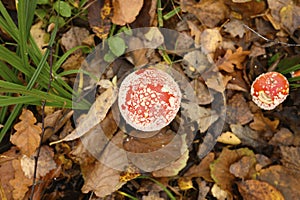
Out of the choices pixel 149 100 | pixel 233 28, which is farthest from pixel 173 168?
pixel 233 28

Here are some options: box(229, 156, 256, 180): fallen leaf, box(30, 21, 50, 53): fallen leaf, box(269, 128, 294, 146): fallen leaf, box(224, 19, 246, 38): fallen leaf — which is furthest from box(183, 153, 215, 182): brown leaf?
box(30, 21, 50, 53): fallen leaf

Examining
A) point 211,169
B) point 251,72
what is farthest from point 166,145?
point 251,72

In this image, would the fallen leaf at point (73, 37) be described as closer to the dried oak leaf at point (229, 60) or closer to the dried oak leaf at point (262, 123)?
the dried oak leaf at point (229, 60)

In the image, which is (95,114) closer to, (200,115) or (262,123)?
(200,115)

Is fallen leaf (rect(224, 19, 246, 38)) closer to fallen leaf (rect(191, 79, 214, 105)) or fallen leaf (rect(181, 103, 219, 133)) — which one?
fallen leaf (rect(191, 79, 214, 105))

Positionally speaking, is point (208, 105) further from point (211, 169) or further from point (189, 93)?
point (211, 169)

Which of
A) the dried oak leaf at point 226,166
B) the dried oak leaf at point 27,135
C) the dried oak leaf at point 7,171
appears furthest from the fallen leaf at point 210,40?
the dried oak leaf at point 7,171
